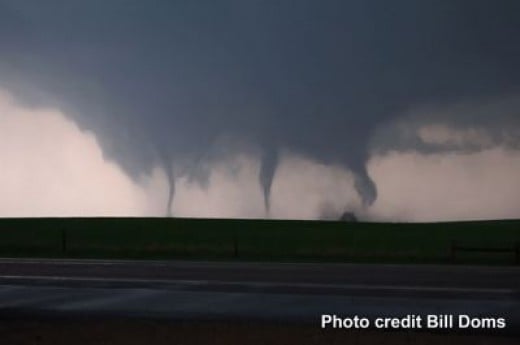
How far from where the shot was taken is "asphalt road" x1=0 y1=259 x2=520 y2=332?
15547 millimetres

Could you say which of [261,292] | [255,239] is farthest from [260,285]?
[255,239]

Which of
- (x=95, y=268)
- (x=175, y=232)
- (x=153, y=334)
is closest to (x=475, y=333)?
(x=153, y=334)

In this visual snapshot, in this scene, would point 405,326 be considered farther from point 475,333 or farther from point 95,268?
point 95,268

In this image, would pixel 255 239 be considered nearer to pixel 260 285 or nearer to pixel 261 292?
pixel 260 285

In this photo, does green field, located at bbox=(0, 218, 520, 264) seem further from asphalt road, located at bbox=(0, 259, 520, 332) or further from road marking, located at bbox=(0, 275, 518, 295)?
road marking, located at bbox=(0, 275, 518, 295)

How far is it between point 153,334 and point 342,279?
1070 centimetres

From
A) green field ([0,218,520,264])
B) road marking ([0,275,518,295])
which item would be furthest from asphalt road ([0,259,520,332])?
green field ([0,218,520,264])

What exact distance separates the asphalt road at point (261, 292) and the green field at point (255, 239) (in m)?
10.7

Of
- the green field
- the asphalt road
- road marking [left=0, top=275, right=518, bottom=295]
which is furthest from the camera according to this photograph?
the green field

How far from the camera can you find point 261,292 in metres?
19.0

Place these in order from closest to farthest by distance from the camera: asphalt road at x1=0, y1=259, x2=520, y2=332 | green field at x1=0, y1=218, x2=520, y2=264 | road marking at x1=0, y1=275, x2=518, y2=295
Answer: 1. asphalt road at x1=0, y1=259, x2=520, y2=332
2. road marking at x1=0, y1=275, x2=518, y2=295
3. green field at x1=0, y1=218, x2=520, y2=264

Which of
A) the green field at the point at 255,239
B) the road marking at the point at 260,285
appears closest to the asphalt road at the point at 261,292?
the road marking at the point at 260,285

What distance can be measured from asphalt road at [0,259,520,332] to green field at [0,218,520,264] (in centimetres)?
1065

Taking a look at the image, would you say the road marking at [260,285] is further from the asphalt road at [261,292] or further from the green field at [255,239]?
the green field at [255,239]
